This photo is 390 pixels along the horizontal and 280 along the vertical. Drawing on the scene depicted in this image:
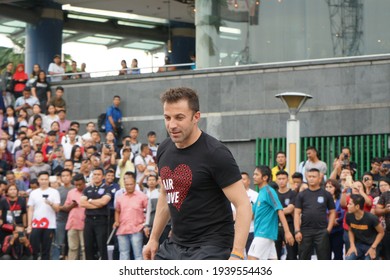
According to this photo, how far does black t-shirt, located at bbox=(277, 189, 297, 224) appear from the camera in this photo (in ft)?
53.0

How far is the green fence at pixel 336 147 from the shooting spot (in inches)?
872

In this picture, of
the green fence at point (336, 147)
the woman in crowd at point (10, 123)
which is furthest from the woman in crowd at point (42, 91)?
the green fence at point (336, 147)

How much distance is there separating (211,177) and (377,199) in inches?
352

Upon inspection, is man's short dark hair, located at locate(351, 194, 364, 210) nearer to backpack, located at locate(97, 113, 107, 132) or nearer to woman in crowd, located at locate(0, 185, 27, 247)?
woman in crowd, located at locate(0, 185, 27, 247)

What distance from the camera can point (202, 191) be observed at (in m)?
7.35

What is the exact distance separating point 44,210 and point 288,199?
4882 mm

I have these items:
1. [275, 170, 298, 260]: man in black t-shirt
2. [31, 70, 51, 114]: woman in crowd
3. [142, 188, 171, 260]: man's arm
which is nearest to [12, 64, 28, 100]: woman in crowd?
[31, 70, 51, 114]: woman in crowd

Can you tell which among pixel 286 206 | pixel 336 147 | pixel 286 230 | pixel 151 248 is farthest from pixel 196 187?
pixel 336 147

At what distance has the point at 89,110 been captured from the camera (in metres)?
26.7

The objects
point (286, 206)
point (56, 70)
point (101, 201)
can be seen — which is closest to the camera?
point (286, 206)

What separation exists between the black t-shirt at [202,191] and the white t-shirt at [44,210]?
11445 millimetres

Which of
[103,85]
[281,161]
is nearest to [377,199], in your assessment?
[281,161]

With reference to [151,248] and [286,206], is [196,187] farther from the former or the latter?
[286,206]
